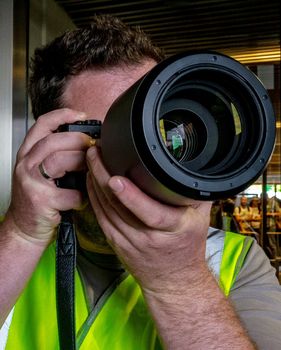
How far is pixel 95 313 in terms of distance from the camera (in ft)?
2.73

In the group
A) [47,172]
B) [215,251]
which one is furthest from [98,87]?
[215,251]

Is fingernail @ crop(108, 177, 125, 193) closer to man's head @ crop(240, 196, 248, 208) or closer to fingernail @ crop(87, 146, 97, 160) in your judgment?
fingernail @ crop(87, 146, 97, 160)

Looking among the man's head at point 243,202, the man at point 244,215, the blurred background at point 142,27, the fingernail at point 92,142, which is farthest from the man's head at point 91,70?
the man's head at point 243,202

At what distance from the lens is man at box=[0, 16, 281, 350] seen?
1.96 feet

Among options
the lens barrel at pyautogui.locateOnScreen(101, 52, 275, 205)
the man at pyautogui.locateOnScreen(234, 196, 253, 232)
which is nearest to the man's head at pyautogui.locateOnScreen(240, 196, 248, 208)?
the man at pyautogui.locateOnScreen(234, 196, 253, 232)

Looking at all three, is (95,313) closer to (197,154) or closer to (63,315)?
(63,315)

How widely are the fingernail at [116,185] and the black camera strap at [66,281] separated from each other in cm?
24

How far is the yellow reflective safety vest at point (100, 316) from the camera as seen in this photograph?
819 millimetres

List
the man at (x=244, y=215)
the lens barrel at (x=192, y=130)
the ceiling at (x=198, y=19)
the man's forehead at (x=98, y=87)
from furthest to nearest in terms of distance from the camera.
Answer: the man at (x=244, y=215)
the ceiling at (x=198, y=19)
the man's forehead at (x=98, y=87)
the lens barrel at (x=192, y=130)

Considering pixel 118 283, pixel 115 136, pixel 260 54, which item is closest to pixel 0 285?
pixel 118 283

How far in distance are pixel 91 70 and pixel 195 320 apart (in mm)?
536

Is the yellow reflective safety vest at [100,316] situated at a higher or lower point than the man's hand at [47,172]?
lower

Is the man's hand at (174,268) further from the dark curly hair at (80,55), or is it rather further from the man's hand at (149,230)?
the dark curly hair at (80,55)

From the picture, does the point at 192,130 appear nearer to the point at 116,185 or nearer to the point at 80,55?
the point at 116,185
